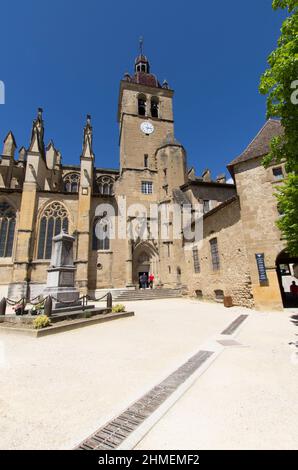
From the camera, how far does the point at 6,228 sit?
68.7 feet

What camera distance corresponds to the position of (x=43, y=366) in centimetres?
389

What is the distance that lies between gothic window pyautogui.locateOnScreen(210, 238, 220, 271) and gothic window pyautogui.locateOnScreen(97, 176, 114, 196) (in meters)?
21.9

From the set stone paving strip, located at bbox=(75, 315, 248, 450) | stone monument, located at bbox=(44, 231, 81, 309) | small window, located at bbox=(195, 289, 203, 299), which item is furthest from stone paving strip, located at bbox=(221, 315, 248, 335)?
small window, located at bbox=(195, 289, 203, 299)

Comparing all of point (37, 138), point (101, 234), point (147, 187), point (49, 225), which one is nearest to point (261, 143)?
point (147, 187)

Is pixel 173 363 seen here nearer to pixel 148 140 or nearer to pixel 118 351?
pixel 118 351

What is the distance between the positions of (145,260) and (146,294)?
483 centimetres

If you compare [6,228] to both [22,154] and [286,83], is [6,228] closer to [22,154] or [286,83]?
[22,154]

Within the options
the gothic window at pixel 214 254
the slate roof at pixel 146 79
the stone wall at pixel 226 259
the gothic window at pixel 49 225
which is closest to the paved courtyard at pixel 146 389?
the stone wall at pixel 226 259

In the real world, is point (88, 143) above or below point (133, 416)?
above

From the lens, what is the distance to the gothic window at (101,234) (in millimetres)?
22094

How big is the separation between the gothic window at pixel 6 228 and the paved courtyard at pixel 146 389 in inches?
701

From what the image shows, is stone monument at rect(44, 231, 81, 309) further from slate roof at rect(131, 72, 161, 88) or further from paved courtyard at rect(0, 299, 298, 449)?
slate roof at rect(131, 72, 161, 88)

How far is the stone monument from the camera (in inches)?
354

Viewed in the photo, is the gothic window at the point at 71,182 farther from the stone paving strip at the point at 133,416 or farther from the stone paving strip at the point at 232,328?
the stone paving strip at the point at 133,416
